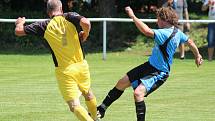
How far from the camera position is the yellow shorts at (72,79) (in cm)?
838

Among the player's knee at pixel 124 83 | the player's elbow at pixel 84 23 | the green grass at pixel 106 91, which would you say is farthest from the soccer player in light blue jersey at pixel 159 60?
the green grass at pixel 106 91

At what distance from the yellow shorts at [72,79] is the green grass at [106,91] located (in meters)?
1.57

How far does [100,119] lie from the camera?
387 inches

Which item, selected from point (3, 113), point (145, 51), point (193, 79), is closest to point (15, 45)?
point (145, 51)

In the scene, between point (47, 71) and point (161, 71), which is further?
point (47, 71)

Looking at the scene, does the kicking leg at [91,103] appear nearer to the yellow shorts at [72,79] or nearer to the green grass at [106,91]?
the yellow shorts at [72,79]

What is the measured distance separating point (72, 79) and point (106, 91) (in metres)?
4.62

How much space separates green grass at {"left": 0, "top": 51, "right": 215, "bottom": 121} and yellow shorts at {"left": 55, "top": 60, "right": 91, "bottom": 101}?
1.57 meters

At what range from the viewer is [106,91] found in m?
13.0

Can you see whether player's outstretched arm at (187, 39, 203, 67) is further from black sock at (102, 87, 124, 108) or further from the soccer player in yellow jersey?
the soccer player in yellow jersey

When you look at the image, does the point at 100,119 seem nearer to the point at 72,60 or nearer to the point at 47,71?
the point at 72,60

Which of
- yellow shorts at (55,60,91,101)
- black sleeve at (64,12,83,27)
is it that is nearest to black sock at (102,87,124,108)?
yellow shorts at (55,60,91,101)

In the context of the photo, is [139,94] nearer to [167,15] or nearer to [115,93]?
[115,93]

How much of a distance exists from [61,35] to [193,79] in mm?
7000
